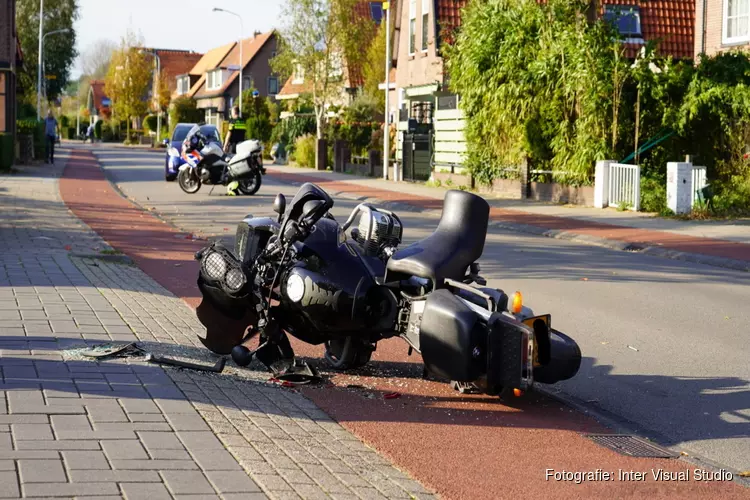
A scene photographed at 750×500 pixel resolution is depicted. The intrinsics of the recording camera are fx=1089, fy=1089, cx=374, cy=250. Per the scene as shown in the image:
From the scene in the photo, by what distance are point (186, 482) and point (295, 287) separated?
8.23 feet

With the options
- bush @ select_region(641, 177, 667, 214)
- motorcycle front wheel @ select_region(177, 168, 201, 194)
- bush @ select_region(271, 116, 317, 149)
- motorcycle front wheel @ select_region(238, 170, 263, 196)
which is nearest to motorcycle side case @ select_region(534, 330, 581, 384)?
bush @ select_region(641, 177, 667, 214)

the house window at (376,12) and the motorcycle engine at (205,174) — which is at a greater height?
the house window at (376,12)

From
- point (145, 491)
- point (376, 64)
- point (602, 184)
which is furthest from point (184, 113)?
point (145, 491)

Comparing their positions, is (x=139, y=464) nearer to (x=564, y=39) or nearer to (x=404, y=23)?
(x=564, y=39)

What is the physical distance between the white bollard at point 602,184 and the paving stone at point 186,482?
795 inches

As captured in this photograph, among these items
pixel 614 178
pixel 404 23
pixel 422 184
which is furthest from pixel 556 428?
pixel 404 23

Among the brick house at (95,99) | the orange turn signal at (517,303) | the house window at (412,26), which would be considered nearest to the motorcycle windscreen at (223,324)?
the orange turn signal at (517,303)

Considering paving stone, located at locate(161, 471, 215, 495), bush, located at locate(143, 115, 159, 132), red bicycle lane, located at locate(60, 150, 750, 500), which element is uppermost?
bush, located at locate(143, 115, 159, 132)

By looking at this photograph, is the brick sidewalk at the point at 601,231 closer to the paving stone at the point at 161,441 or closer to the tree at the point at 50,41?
the paving stone at the point at 161,441

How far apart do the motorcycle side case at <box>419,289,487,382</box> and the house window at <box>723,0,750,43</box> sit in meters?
22.9

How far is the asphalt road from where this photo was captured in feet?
21.8

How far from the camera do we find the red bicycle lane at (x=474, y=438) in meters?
5.15

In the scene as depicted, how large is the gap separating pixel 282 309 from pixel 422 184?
29.0 metres

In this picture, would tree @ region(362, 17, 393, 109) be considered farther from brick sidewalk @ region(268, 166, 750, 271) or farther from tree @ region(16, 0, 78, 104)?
tree @ region(16, 0, 78, 104)
